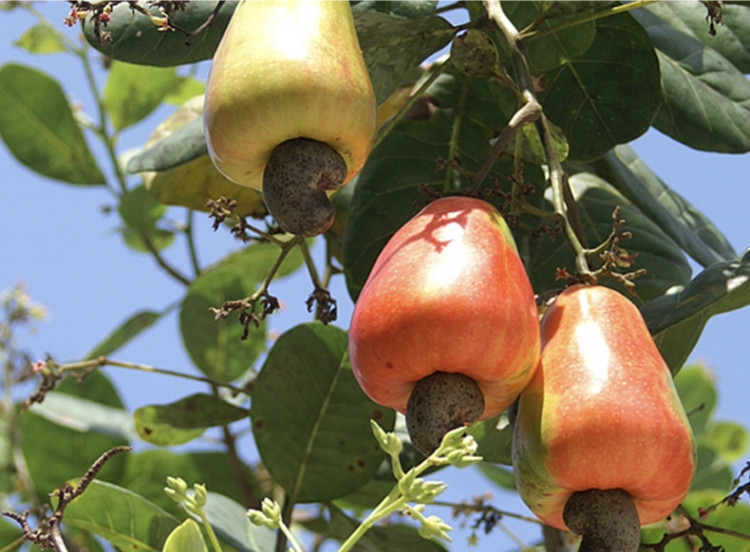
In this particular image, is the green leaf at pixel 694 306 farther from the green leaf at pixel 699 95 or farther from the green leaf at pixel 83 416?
the green leaf at pixel 83 416

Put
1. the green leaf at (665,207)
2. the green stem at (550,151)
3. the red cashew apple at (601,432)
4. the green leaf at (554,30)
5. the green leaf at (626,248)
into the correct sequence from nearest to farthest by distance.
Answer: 1. the red cashew apple at (601,432)
2. the green stem at (550,151)
3. the green leaf at (554,30)
4. the green leaf at (626,248)
5. the green leaf at (665,207)

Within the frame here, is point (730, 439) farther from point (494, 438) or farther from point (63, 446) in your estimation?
point (494, 438)

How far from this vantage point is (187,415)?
181 centimetres

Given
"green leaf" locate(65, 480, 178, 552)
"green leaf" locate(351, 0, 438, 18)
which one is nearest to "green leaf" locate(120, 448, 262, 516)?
"green leaf" locate(65, 480, 178, 552)

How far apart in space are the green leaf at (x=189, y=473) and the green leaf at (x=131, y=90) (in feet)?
2.40

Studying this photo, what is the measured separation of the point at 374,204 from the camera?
1.53 meters

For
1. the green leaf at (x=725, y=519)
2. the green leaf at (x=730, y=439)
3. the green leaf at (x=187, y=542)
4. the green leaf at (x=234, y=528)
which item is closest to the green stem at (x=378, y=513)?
the green leaf at (x=187, y=542)

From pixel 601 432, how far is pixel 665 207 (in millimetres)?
986

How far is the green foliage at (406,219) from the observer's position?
134cm

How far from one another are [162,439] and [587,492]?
0.99 metres

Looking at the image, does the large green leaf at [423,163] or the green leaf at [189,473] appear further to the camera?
the green leaf at [189,473]

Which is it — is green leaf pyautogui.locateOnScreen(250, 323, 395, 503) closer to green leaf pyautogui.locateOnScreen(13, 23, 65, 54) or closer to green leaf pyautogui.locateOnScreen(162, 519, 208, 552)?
green leaf pyautogui.locateOnScreen(162, 519, 208, 552)

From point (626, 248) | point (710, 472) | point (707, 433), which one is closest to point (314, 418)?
point (626, 248)

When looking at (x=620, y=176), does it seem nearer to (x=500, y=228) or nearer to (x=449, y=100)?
(x=449, y=100)
